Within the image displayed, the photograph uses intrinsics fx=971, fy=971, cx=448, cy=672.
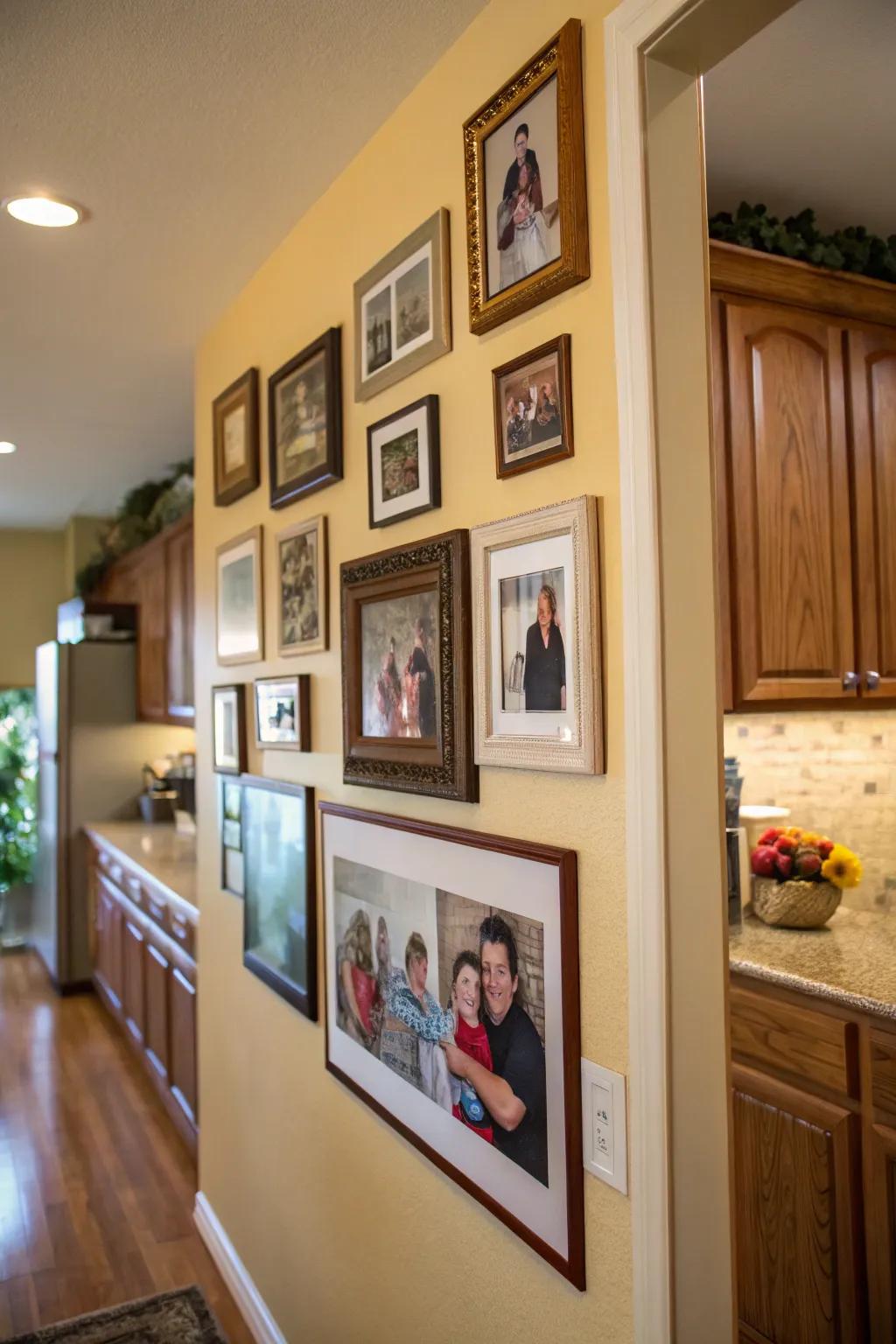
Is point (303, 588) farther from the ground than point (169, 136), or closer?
closer

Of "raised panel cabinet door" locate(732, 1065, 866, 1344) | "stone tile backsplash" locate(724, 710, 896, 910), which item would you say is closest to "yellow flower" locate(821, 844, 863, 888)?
"stone tile backsplash" locate(724, 710, 896, 910)

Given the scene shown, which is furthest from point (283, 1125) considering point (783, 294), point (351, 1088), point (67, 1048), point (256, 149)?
point (67, 1048)

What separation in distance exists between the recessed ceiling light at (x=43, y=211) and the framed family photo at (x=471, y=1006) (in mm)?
1343

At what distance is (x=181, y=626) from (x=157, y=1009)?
60.6 inches

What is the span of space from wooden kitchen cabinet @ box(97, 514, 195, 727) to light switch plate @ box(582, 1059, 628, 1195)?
3.03 metres

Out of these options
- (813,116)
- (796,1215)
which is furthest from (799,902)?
(813,116)

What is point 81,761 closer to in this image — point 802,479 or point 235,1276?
point 235,1276

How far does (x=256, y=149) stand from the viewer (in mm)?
1822

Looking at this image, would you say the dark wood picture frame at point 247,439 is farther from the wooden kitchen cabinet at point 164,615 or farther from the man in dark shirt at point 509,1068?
the man in dark shirt at point 509,1068

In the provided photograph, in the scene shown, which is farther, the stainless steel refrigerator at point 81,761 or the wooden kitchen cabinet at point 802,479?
the stainless steel refrigerator at point 81,761

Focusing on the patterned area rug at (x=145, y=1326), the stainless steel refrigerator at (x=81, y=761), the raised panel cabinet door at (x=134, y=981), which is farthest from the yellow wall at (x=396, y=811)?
the stainless steel refrigerator at (x=81, y=761)

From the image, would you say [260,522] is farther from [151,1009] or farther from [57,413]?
[151,1009]

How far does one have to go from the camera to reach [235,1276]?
2496 mm

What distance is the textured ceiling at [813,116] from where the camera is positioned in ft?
5.32
